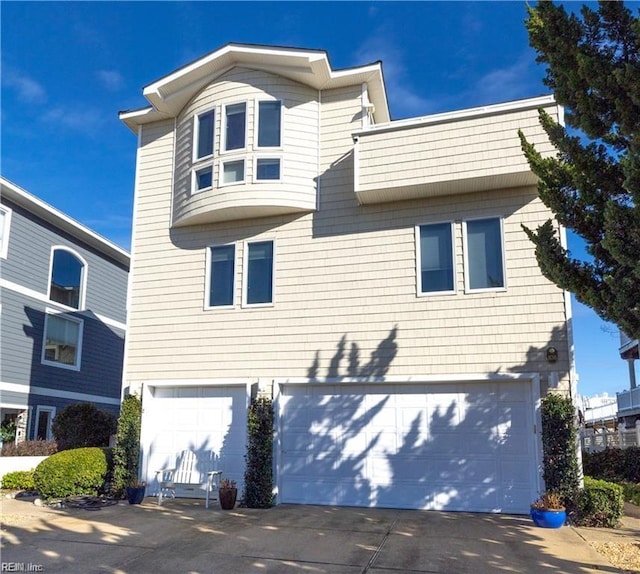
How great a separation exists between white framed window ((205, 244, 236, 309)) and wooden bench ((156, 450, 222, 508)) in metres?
3.10

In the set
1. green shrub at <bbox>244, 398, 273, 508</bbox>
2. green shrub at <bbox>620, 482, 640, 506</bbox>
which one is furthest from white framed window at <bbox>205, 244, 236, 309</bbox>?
green shrub at <bbox>620, 482, 640, 506</bbox>

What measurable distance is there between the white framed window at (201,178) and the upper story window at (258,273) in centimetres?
159

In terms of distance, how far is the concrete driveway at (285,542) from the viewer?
6.60 m

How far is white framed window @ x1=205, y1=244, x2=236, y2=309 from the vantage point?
12148 mm

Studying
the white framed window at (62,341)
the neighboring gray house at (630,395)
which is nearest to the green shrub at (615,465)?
the neighboring gray house at (630,395)

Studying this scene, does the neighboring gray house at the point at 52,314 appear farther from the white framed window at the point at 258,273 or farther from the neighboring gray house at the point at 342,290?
the white framed window at the point at 258,273

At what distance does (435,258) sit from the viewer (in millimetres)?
10977

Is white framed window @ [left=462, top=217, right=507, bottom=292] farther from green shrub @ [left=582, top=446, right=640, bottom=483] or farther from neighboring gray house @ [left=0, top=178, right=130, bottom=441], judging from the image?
neighboring gray house @ [left=0, top=178, right=130, bottom=441]

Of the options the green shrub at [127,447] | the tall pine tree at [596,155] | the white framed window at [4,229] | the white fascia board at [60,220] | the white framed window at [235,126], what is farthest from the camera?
the white framed window at [4,229]

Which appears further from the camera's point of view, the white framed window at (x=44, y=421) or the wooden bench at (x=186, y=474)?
the white framed window at (x=44, y=421)

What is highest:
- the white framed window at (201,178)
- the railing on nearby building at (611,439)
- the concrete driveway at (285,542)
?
the white framed window at (201,178)

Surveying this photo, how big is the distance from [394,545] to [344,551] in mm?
738

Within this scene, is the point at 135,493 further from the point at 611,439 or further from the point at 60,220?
the point at 611,439

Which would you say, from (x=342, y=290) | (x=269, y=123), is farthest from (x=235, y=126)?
(x=342, y=290)
